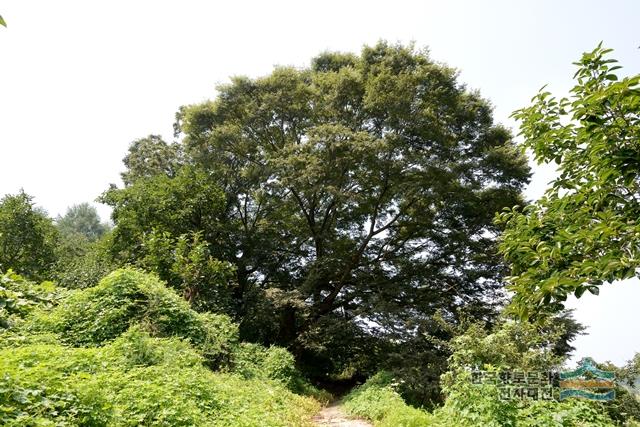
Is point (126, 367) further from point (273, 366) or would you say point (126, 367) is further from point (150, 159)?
point (150, 159)

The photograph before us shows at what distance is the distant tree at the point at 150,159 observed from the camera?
24.2 metres

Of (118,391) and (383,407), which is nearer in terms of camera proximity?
(118,391)

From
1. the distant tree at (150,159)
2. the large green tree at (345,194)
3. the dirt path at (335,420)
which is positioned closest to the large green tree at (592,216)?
the dirt path at (335,420)

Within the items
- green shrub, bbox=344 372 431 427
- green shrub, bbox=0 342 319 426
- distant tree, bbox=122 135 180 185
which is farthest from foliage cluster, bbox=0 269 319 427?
distant tree, bbox=122 135 180 185

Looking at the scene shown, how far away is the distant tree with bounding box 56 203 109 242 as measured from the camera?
6438cm

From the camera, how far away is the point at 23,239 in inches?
758

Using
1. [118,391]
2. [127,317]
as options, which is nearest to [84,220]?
[127,317]

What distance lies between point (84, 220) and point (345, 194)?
204ft

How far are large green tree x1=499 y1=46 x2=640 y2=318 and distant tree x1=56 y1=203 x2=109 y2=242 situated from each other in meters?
69.1

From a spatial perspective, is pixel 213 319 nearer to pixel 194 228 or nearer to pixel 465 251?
pixel 194 228

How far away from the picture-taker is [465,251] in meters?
17.2

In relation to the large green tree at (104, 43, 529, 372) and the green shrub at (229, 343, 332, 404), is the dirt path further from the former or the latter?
the large green tree at (104, 43, 529, 372)

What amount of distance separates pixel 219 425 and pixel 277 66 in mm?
16937

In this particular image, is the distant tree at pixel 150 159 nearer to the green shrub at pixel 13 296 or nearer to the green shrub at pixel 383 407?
the green shrub at pixel 383 407
